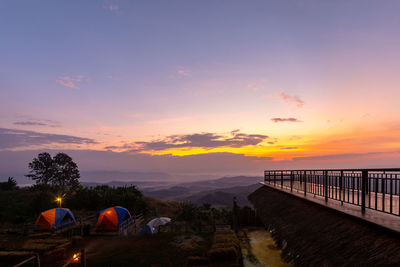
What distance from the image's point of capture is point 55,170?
203 feet

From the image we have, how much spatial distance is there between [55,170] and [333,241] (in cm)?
7186

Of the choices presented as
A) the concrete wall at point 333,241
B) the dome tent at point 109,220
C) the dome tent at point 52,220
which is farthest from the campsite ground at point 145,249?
the concrete wall at point 333,241

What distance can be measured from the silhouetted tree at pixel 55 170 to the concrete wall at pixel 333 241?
65451 millimetres

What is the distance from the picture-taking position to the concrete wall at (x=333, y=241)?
4457mm

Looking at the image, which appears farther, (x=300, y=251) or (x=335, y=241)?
(x=300, y=251)

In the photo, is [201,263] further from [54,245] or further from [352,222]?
[54,245]

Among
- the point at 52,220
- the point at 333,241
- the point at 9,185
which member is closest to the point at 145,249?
the point at 52,220

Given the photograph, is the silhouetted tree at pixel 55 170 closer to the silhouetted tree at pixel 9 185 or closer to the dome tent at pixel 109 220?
the silhouetted tree at pixel 9 185

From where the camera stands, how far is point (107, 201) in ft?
104

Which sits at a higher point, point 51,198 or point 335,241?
point 335,241

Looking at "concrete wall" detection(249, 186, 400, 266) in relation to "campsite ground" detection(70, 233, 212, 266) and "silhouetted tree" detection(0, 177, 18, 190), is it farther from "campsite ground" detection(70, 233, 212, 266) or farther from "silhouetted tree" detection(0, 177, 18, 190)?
"silhouetted tree" detection(0, 177, 18, 190)

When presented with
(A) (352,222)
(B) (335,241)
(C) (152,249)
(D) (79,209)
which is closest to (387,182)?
(A) (352,222)

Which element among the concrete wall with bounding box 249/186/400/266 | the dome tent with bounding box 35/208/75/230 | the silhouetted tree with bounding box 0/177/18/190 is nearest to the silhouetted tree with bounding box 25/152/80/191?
the silhouetted tree with bounding box 0/177/18/190

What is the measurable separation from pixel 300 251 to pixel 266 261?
793 centimetres
